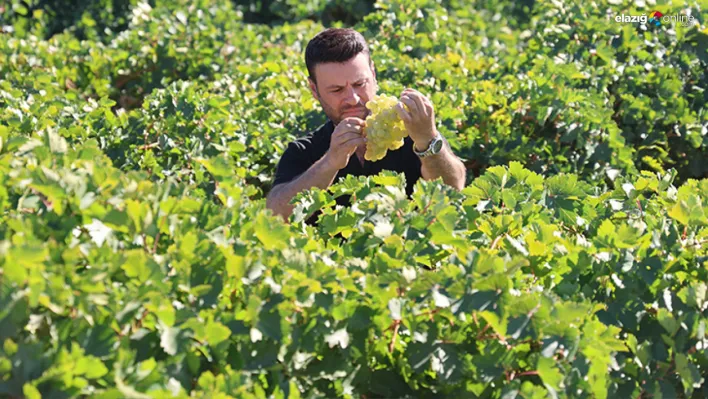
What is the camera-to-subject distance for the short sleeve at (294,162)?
3.97 m

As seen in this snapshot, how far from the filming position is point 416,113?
3.40 metres

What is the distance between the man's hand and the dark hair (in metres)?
0.63

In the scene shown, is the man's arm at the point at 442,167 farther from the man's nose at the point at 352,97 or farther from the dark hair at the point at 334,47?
the dark hair at the point at 334,47

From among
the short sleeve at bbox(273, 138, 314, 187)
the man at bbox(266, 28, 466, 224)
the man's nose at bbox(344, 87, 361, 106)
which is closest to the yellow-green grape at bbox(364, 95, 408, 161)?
the man at bbox(266, 28, 466, 224)

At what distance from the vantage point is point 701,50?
224 inches

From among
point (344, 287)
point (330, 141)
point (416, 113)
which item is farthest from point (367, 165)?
point (344, 287)

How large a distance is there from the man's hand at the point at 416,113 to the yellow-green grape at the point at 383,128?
0.02m

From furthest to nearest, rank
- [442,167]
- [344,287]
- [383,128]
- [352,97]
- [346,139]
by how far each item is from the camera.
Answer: [352,97] → [442,167] → [346,139] → [383,128] → [344,287]

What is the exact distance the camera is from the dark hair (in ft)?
13.1

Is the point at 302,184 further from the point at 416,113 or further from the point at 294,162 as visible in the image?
the point at 416,113

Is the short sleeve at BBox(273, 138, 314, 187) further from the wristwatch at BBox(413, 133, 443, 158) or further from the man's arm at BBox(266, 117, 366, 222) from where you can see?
the wristwatch at BBox(413, 133, 443, 158)

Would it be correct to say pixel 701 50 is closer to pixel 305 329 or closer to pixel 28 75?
pixel 28 75

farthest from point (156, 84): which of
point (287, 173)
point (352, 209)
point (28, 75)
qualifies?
point (352, 209)

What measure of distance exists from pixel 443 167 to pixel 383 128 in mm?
383
